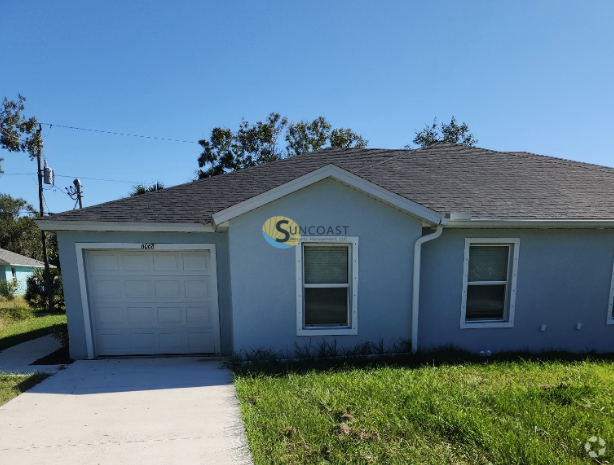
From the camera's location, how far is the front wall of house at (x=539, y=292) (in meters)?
6.00

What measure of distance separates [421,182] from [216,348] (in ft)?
19.1

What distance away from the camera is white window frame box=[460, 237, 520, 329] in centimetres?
603

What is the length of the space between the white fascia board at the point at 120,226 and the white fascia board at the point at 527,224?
471 centimetres

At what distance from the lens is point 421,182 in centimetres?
729

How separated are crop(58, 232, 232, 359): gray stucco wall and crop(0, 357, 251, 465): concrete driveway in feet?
2.96

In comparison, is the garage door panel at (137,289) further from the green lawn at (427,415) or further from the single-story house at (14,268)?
the single-story house at (14,268)

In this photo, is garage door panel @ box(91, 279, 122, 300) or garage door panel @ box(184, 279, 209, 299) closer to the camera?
garage door panel @ box(91, 279, 122, 300)

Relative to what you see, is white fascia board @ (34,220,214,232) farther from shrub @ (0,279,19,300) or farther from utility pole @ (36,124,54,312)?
shrub @ (0,279,19,300)

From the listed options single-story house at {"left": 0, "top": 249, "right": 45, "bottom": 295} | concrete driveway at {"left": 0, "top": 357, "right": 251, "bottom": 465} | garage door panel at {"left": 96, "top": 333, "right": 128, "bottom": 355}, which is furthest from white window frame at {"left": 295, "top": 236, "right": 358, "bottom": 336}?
single-story house at {"left": 0, "top": 249, "right": 45, "bottom": 295}

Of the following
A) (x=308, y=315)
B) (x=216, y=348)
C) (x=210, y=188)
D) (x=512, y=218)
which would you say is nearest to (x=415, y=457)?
(x=308, y=315)

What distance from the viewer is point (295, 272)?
5.44m

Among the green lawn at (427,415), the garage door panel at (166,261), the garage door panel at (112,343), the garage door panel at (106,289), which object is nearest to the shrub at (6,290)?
the garage door panel at (112,343)

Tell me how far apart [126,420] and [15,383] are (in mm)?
2627

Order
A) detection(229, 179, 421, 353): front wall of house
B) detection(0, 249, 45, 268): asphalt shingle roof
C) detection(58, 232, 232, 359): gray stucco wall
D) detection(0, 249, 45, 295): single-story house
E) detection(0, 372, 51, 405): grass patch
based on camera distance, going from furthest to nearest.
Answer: detection(0, 249, 45, 295): single-story house
detection(0, 249, 45, 268): asphalt shingle roof
detection(58, 232, 232, 359): gray stucco wall
detection(229, 179, 421, 353): front wall of house
detection(0, 372, 51, 405): grass patch
